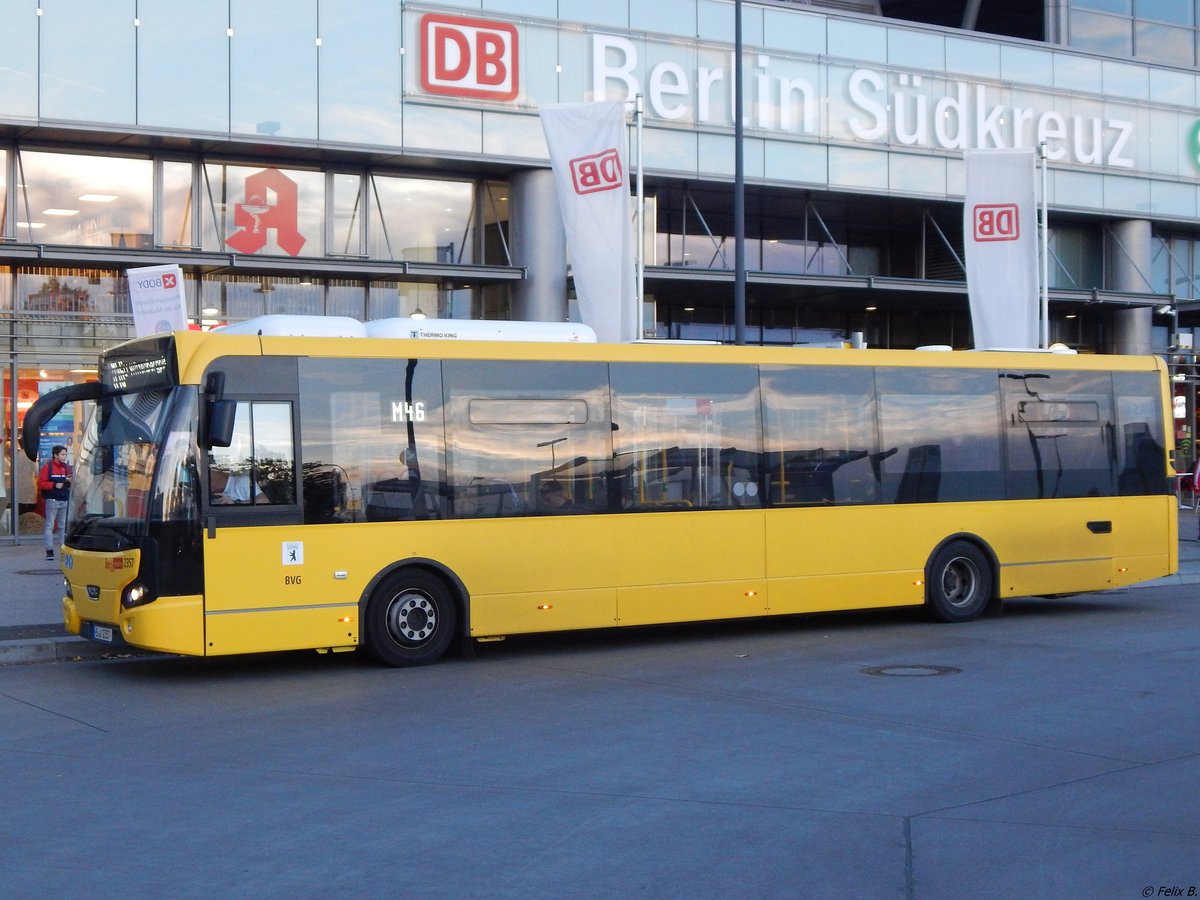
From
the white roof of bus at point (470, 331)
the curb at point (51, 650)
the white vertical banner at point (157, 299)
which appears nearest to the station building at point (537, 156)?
the white vertical banner at point (157, 299)

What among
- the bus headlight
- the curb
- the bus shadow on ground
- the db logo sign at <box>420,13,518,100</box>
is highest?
the db logo sign at <box>420,13,518,100</box>

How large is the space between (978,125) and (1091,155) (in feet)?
10.9

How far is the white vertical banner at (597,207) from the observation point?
20578 millimetres

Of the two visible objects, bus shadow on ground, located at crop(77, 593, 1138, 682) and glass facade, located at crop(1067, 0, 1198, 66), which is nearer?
bus shadow on ground, located at crop(77, 593, 1138, 682)

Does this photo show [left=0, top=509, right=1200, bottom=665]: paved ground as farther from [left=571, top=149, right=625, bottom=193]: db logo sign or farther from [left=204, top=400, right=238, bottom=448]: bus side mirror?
[left=571, top=149, right=625, bottom=193]: db logo sign

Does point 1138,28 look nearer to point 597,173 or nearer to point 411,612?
point 597,173

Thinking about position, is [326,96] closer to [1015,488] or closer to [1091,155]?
[1015,488]

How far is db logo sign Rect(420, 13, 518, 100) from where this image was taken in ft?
81.1

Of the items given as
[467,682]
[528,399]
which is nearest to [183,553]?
[467,682]

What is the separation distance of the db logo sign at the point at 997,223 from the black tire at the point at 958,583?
33.7ft

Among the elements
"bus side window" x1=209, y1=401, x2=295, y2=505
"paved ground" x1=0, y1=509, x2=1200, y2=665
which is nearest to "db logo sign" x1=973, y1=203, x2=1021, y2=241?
"paved ground" x1=0, y1=509, x2=1200, y2=665

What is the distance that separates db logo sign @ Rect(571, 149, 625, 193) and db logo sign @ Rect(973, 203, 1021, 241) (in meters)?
7.79

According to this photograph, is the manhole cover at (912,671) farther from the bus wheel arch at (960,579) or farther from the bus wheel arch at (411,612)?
the bus wheel arch at (411,612)

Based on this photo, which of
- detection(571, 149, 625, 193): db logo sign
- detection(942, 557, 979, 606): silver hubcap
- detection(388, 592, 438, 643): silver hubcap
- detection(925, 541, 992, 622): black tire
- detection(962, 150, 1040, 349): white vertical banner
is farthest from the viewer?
detection(962, 150, 1040, 349): white vertical banner
